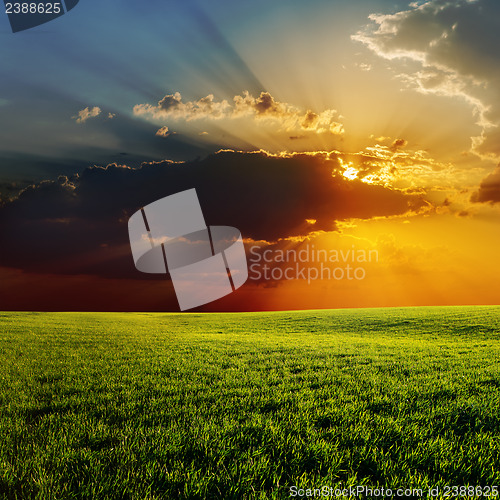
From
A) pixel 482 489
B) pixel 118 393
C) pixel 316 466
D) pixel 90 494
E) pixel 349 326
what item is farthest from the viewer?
pixel 349 326

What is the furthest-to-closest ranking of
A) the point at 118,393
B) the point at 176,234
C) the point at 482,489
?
the point at 176,234 < the point at 118,393 < the point at 482,489

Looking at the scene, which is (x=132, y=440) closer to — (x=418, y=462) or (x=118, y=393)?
(x=118, y=393)

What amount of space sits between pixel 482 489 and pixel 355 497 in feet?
5.55

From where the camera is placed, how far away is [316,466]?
4.54 meters

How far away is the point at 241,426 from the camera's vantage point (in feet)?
18.5

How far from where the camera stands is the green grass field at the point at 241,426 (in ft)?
13.8

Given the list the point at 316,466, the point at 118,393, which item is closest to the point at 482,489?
the point at 316,466

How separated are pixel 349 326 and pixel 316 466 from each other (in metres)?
23.1

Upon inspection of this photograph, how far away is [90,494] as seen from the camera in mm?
3855

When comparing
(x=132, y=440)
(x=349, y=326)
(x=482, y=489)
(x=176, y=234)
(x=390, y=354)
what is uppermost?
(x=176, y=234)

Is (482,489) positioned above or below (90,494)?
below

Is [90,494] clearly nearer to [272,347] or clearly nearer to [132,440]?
[132,440]

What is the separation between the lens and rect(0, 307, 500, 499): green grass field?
4.19 meters

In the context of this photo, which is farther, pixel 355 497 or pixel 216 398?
pixel 216 398
